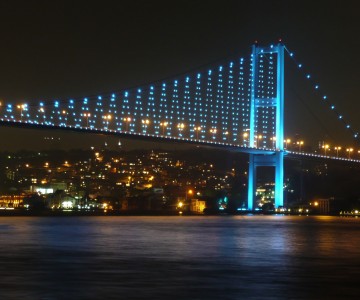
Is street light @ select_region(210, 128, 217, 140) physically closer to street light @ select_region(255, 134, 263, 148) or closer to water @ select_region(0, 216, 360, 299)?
street light @ select_region(255, 134, 263, 148)

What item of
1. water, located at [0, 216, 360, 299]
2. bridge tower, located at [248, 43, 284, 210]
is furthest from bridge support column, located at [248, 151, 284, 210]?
water, located at [0, 216, 360, 299]

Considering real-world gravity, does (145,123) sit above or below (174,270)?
above

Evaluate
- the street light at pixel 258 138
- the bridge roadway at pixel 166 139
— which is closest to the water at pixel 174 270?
the bridge roadway at pixel 166 139

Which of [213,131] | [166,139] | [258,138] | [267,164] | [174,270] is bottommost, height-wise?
[174,270]

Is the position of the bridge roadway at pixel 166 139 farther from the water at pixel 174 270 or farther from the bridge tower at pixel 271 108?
the water at pixel 174 270

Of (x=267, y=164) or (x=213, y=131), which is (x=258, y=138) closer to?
(x=267, y=164)

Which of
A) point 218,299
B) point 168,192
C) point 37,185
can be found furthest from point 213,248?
point 37,185

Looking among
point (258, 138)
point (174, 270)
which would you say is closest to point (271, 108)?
point (258, 138)

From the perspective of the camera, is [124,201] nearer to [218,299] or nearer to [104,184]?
[104,184]
